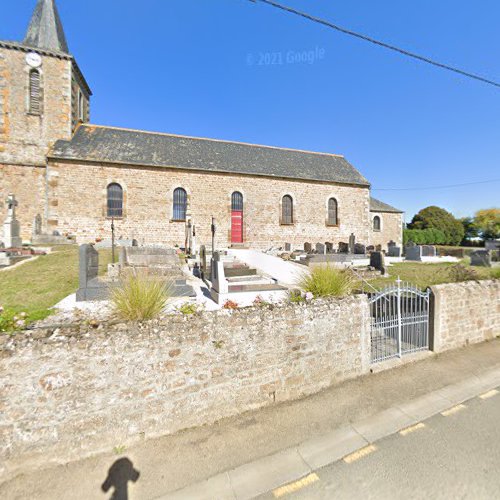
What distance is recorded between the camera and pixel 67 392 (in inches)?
104

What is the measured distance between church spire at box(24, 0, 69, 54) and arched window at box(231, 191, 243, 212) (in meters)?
16.0

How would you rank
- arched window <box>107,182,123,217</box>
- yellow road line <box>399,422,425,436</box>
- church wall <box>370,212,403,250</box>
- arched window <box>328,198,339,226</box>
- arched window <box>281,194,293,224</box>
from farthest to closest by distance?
1. church wall <box>370,212,403,250</box>
2. arched window <box>328,198,339,226</box>
3. arched window <box>281,194,293,224</box>
4. arched window <box>107,182,123,217</box>
5. yellow road line <box>399,422,425,436</box>

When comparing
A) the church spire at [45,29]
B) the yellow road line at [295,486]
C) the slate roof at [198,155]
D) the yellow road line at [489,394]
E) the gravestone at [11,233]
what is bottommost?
the yellow road line at [295,486]

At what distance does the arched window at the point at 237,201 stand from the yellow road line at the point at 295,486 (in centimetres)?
1936

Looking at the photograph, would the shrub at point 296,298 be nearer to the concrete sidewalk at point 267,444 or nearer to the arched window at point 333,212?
the concrete sidewalk at point 267,444

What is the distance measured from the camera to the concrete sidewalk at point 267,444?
2385 mm

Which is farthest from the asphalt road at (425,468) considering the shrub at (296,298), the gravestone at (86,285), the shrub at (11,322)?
the gravestone at (86,285)

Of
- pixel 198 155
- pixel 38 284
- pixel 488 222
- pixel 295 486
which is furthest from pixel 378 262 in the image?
pixel 488 222

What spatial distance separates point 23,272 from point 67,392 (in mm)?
8408

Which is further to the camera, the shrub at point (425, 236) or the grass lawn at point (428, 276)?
the shrub at point (425, 236)

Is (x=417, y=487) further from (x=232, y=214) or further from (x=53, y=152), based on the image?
(x=53, y=152)

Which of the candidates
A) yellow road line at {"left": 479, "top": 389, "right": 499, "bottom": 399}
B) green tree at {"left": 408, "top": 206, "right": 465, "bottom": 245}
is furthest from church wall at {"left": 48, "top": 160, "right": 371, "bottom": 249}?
green tree at {"left": 408, "top": 206, "right": 465, "bottom": 245}

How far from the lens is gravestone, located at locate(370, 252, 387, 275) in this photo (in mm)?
12503

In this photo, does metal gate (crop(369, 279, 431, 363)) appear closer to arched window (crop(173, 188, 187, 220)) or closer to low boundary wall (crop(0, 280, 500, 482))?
low boundary wall (crop(0, 280, 500, 482))
